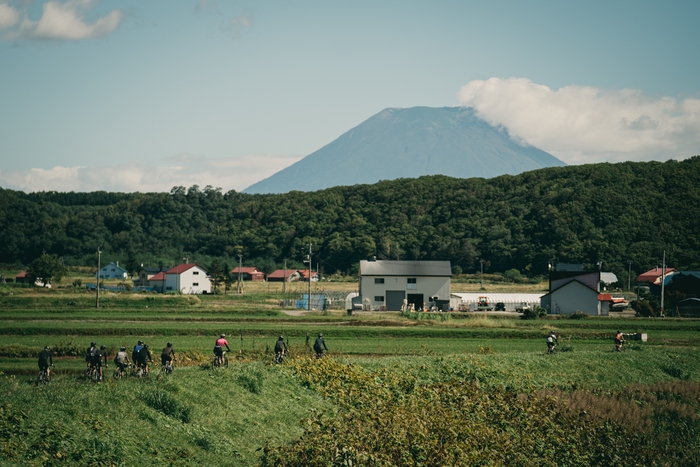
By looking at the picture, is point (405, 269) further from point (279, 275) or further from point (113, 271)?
point (113, 271)

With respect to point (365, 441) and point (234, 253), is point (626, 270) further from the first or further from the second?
point (365, 441)

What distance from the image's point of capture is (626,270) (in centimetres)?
9181

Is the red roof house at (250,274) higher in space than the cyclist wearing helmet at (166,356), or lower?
higher

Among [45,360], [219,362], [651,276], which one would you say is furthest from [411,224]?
[45,360]

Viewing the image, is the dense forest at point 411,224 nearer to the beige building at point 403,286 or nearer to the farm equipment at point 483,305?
the farm equipment at point 483,305

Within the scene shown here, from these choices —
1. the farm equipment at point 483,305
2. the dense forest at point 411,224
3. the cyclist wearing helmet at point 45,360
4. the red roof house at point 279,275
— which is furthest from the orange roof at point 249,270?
the cyclist wearing helmet at point 45,360

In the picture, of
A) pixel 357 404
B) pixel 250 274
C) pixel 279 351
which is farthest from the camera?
pixel 250 274

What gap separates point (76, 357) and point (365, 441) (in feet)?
57.7

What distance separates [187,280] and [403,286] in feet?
128

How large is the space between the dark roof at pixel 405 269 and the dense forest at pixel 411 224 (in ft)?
115

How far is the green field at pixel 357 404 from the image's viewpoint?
45.3 ft

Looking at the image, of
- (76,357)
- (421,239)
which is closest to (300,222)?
(421,239)

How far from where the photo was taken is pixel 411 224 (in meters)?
110

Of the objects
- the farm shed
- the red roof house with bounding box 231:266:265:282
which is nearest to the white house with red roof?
the red roof house with bounding box 231:266:265:282
